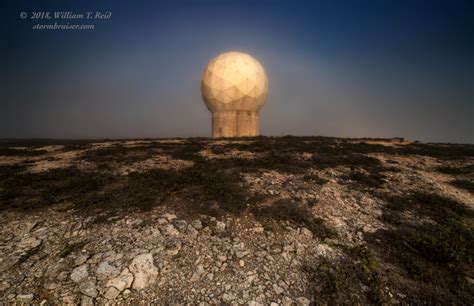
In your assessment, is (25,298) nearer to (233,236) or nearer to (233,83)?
(233,236)

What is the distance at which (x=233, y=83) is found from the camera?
27.0m

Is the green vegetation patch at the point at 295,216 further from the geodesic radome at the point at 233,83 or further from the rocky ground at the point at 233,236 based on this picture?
the geodesic radome at the point at 233,83

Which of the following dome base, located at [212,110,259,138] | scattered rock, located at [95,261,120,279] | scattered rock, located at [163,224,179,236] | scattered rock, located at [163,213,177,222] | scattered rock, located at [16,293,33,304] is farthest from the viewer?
dome base, located at [212,110,259,138]

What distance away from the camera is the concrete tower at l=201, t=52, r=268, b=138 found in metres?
27.3

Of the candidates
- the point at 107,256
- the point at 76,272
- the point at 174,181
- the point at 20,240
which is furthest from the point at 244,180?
the point at 20,240

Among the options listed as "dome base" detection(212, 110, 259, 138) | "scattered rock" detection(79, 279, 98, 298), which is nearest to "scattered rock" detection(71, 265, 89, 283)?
"scattered rock" detection(79, 279, 98, 298)

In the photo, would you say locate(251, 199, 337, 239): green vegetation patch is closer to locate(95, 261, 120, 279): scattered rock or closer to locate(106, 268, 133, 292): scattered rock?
locate(106, 268, 133, 292): scattered rock

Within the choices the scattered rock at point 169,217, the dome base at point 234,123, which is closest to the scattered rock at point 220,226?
the scattered rock at point 169,217

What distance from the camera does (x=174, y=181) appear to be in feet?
30.5

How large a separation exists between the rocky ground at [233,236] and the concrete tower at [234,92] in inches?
695

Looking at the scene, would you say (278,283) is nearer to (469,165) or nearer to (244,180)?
(244,180)

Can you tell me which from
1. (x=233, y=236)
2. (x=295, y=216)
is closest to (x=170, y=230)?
(x=233, y=236)

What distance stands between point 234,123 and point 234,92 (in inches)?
133

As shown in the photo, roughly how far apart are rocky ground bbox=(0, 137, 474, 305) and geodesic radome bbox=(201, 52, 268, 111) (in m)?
17.7
